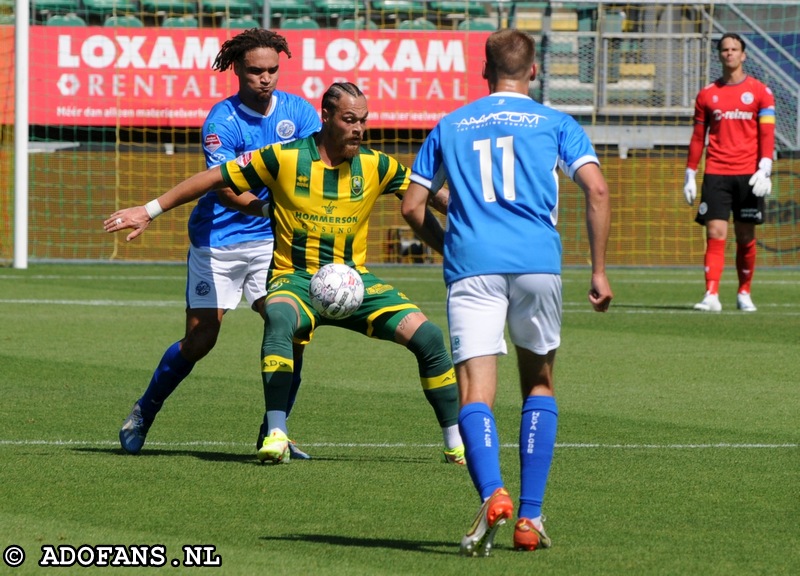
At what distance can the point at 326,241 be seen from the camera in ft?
22.8

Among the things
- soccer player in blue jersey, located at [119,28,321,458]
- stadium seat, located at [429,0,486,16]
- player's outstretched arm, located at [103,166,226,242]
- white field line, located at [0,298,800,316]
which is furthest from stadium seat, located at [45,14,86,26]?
player's outstretched arm, located at [103,166,226,242]

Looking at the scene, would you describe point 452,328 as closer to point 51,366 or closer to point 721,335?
point 51,366

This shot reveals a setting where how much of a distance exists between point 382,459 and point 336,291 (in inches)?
31.5

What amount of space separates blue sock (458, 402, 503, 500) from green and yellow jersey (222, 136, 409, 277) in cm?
197

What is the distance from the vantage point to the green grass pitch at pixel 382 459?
4969 millimetres

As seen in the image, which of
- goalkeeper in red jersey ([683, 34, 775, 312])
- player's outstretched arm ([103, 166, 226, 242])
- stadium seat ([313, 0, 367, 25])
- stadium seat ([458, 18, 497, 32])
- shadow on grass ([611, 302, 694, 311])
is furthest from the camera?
stadium seat ([313, 0, 367, 25])

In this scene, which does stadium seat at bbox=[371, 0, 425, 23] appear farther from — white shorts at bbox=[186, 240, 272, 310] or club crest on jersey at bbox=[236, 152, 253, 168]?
club crest on jersey at bbox=[236, 152, 253, 168]

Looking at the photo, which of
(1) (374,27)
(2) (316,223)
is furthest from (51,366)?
(1) (374,27)

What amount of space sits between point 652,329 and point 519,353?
8316mm

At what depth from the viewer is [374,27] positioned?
2362 cm

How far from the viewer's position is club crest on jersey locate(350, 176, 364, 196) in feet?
22.9

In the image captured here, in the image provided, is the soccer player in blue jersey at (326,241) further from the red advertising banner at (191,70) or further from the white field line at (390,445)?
the red advertising banner at (191,70)

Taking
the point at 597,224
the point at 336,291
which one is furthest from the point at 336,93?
the point at 597,224

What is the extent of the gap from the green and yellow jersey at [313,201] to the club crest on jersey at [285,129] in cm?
69
